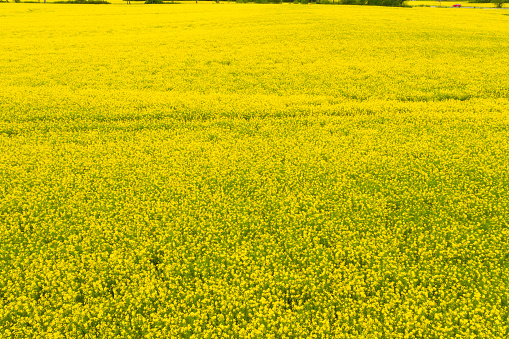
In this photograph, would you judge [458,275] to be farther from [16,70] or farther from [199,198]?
[16,70]

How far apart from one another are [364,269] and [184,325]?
2932 mm

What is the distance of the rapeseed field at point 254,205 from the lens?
5.45m

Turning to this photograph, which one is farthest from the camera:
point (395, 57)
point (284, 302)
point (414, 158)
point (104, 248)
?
point (395, 57)

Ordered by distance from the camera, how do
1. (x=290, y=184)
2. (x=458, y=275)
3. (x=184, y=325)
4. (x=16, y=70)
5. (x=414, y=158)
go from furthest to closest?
(x=16, y=70), (x=414, y=158), (x=290, y=184), (x=458, y=275), (x=184, y=325)

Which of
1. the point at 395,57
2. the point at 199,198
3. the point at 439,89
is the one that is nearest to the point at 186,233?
the point at 199,198

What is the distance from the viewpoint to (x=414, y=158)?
996 cm

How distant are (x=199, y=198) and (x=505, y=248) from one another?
5.75 m

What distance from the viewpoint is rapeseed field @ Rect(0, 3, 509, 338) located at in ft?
17.9

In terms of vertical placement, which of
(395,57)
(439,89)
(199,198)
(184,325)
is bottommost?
(184,325)

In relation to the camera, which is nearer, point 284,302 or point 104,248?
point 284,302

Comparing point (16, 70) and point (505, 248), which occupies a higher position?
point (16, 70)

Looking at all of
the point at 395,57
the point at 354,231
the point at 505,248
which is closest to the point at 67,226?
the point at 354,231

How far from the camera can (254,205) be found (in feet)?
26.2

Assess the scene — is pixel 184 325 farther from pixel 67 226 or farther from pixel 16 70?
pixel 16 70
